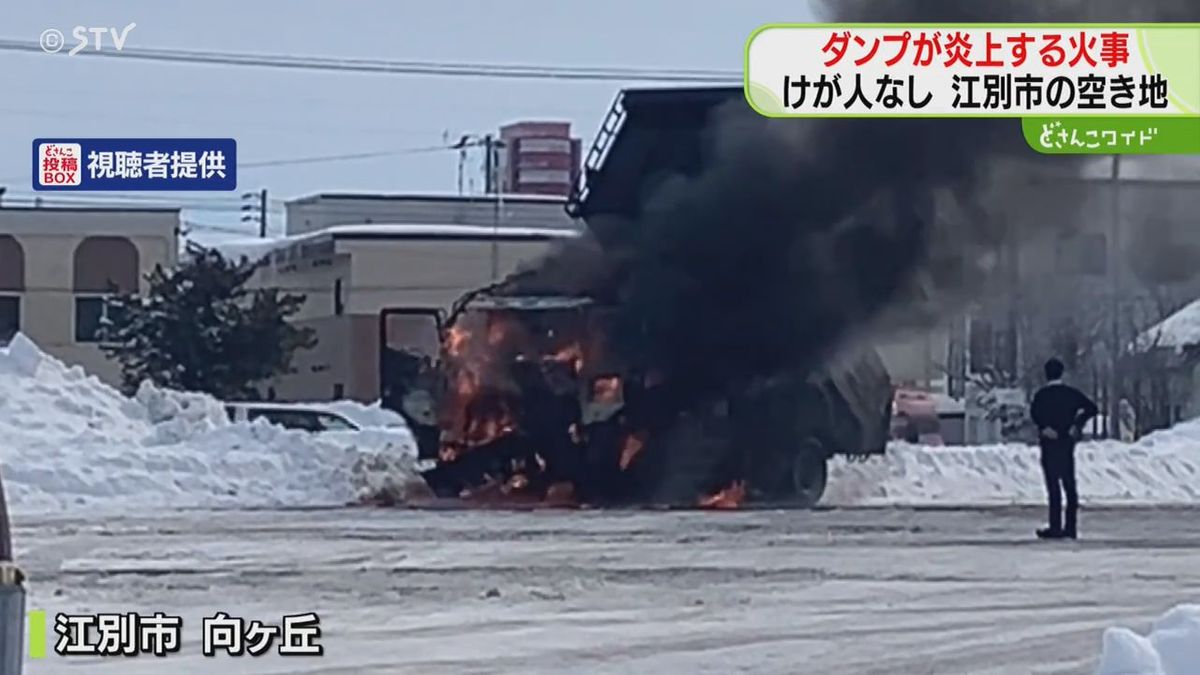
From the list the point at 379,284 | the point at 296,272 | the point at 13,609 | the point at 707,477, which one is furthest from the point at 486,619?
the point at 296,272

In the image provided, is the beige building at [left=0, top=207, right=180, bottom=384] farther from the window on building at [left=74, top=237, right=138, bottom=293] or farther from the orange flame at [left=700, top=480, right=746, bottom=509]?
the orange flame at [left=700, top=480, right=746, bottom=509]

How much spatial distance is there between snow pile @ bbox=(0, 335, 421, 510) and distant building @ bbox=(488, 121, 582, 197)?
3135mm

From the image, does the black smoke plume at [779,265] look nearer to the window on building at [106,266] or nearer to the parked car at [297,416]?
the parked car at [297,416]

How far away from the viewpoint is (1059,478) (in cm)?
1527

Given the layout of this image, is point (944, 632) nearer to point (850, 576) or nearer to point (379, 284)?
point (850, 576)

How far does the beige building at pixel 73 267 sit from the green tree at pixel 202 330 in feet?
1.09

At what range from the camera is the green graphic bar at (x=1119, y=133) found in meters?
10.2

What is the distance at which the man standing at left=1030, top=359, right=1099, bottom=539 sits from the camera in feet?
49.5

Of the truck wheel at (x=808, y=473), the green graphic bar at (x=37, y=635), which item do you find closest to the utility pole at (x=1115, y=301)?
the truck wheel at (x=808, y=473)

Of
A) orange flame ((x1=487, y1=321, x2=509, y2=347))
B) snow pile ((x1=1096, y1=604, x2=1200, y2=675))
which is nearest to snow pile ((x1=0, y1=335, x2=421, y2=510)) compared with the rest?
orange flame ((x1=487, y1=321, x2=509, y2=347))

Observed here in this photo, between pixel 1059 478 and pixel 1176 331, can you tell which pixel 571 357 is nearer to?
pixel 1059 478

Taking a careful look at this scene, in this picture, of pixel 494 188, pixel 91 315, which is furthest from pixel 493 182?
pixel 91 315

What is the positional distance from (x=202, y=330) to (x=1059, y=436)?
21268 millimetres

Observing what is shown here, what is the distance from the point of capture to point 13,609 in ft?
15.2
